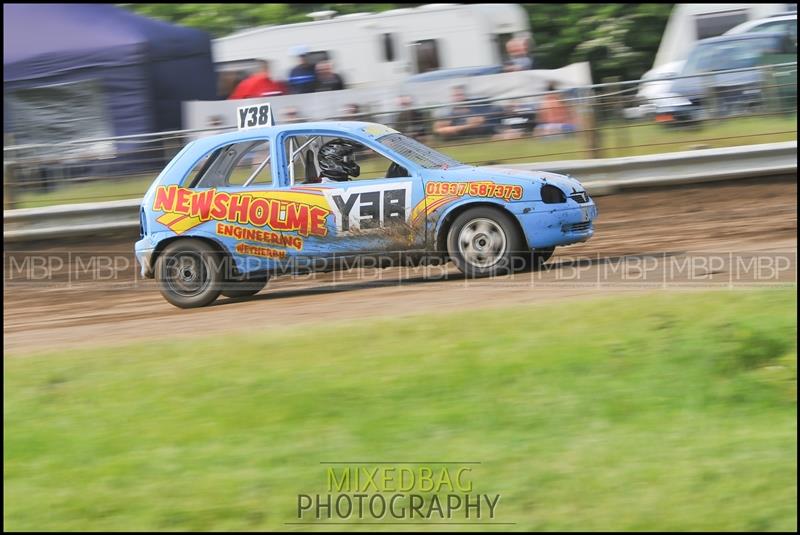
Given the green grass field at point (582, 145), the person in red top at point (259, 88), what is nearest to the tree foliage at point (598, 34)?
the person in red top at point (259, 88)

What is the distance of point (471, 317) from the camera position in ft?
26.3

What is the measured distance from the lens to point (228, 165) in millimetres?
9898

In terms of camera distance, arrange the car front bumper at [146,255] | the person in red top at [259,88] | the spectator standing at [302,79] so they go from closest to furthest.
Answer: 1. the car front bumper at [146,255]
2. the person in red top at [259,88]
3. the spectator standing at [302,79]

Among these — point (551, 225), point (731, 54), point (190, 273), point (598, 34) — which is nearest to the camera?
point (551, 225)

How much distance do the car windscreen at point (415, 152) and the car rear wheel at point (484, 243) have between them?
1.80ft

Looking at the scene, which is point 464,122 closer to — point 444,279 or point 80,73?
point 444,279

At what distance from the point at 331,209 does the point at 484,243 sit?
51.6 inches

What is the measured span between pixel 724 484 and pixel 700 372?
1528 mm

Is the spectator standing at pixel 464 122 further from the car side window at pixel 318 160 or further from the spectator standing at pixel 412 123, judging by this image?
the car side window at pixel 318 160

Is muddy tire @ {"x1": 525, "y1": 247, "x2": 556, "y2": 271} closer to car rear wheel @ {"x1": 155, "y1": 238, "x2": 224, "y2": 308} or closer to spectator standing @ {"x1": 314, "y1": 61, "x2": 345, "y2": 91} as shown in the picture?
car rear wheel @ {"x1": 155, "y1": 238, "x2": 224, "y2": 308}

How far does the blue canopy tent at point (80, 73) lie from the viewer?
16.8 metres

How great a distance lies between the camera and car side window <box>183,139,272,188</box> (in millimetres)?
9812

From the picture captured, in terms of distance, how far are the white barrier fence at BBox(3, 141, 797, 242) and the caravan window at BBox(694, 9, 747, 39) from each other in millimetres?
7542

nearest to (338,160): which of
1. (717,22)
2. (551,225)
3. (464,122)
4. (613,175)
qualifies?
(551,225)
